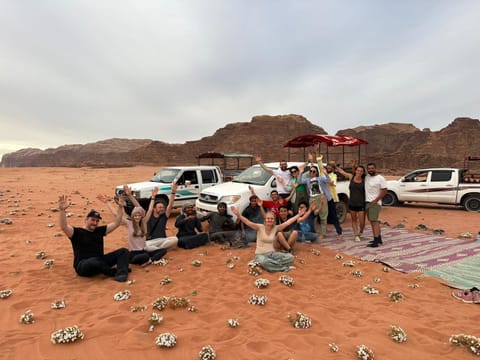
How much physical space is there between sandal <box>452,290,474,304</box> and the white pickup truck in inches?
395

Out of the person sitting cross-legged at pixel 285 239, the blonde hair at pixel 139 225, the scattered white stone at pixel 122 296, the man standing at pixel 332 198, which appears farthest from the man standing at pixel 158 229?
the man standing at pixel 332 198

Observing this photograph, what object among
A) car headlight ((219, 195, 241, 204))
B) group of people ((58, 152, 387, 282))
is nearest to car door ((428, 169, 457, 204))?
group of people ((58, 152, 387, 282))

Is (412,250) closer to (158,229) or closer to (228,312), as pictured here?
(228,312)

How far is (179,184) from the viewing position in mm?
10484

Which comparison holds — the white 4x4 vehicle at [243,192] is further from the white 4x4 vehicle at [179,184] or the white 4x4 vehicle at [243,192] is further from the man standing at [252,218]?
the white 4x4 vehicle at [179,184]

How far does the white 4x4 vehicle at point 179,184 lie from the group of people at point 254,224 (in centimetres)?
268

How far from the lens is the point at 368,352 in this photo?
9.37 ft

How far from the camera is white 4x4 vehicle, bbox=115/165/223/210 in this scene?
9.94 metres

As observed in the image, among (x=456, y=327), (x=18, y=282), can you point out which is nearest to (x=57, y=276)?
(x=18, y=282)

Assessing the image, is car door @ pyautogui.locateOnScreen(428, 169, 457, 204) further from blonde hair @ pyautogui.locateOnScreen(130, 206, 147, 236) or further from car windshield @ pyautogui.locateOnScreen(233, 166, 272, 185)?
blonde hair @ pyautogui.locateOnScreen(130, 206, 147, 236)

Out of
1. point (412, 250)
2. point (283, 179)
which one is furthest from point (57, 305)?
point (412, 250)

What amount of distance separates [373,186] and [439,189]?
8.21 m

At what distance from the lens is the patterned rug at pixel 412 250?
19.0 ft

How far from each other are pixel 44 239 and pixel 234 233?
4991 millimetres
